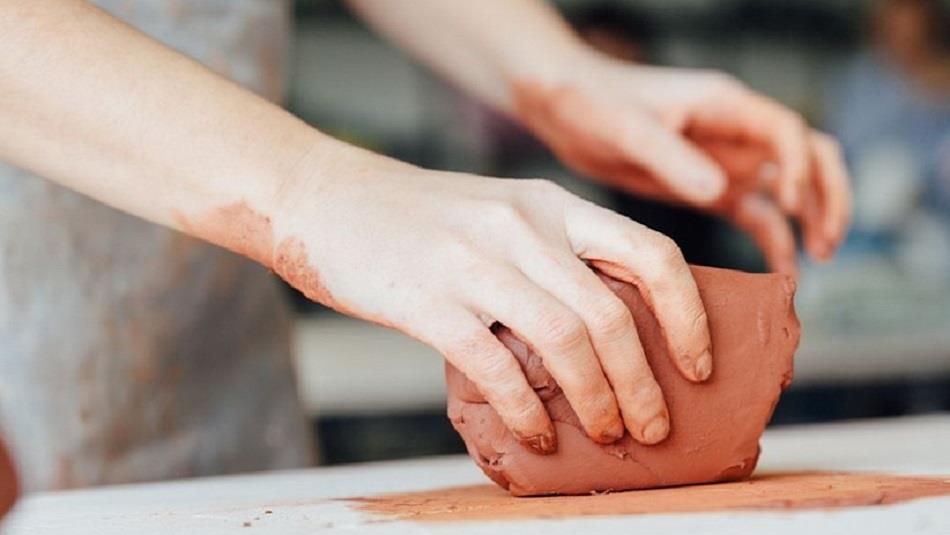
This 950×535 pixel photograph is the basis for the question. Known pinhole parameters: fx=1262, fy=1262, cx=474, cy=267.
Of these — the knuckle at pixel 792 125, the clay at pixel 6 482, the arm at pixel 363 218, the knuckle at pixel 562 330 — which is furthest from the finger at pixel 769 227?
the clay at pixel 6 482

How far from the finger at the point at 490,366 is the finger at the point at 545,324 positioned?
0.06ft

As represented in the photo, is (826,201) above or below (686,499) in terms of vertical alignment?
above

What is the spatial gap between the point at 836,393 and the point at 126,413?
8.14ft

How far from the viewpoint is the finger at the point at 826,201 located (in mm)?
1647

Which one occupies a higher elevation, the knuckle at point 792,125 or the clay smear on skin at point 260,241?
the knuckle at point 792,125

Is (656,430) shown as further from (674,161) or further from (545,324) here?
(674,161)

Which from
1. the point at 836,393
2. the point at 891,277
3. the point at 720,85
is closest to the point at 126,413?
the point at 720,85

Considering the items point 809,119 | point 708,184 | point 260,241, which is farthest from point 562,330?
point 809,119

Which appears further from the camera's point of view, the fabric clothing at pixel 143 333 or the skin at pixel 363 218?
the fabric clothing at pixel 143 333

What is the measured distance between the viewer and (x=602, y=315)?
0.95 metres

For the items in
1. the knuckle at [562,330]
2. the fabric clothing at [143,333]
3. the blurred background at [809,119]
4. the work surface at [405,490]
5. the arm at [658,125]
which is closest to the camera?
the work surface at [405,490]

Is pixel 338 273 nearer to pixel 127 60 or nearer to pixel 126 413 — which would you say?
pixel 127 60

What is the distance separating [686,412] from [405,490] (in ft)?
0.97

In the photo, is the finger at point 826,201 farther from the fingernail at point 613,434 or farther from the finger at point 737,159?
the fingernail at point 613,434
